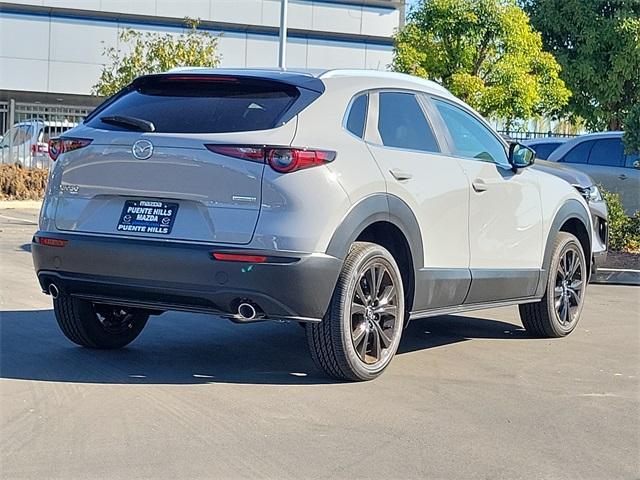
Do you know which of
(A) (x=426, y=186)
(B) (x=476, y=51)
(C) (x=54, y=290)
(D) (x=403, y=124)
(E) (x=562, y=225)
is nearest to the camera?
(C) (x=54, y=290)

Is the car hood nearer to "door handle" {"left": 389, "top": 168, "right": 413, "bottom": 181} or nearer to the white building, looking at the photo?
"door handle" {"left": 389, "top": 168, "right": 413, "bottom": 181}

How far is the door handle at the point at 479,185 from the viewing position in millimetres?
7008

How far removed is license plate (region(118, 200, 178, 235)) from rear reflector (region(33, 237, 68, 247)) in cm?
38

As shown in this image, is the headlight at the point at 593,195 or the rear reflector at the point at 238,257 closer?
the rear reflector at the point at 238,257

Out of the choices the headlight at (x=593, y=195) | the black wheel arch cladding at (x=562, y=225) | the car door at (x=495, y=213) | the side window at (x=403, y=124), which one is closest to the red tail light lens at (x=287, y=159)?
the side window at (x=403, y=124)

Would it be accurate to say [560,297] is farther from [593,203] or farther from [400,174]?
[400,174]

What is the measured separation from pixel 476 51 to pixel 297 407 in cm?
1402

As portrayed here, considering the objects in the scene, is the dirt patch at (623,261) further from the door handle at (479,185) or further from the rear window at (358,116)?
the rear window at (358,116)

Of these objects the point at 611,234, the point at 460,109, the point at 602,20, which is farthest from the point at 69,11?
the point at 460,109

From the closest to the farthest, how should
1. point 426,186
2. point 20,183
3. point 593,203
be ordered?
Result: point 426,186
point 593,203
point 20,183

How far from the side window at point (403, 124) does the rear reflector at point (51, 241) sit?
1959 mm

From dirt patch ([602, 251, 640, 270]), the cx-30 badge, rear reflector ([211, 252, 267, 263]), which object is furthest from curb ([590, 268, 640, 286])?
the cx-30 badge

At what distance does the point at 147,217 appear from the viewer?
228 inches

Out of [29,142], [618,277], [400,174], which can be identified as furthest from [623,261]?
[29,142]
